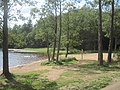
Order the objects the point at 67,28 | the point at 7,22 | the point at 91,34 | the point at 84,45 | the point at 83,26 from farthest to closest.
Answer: the point at 84,45
the point at 91,34
the point at 83,26
the point at 67,28
the point at 7,22

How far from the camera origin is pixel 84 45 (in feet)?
242

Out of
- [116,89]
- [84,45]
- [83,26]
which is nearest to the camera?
[116,89]

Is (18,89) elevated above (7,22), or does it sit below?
below

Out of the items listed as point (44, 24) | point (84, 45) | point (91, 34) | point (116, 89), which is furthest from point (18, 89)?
point (84, 45)

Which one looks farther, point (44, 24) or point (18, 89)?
point (44, 24)

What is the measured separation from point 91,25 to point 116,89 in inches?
2221

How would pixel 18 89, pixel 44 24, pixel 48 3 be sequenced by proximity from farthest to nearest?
pixel 44 24, pixel 48 3, pixel 18 89

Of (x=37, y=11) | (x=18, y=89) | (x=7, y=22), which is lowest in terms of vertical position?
(x=18, y=89)

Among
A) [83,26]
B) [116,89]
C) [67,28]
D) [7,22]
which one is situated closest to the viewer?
[116,89]

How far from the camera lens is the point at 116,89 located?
11.1 meters

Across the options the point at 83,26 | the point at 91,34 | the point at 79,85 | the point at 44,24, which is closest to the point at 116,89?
the point at 79,85

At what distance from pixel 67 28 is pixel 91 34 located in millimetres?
25976

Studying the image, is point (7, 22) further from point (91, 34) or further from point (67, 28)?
point (91, 34)

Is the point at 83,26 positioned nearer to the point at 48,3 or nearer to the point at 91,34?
the point at 91,34
